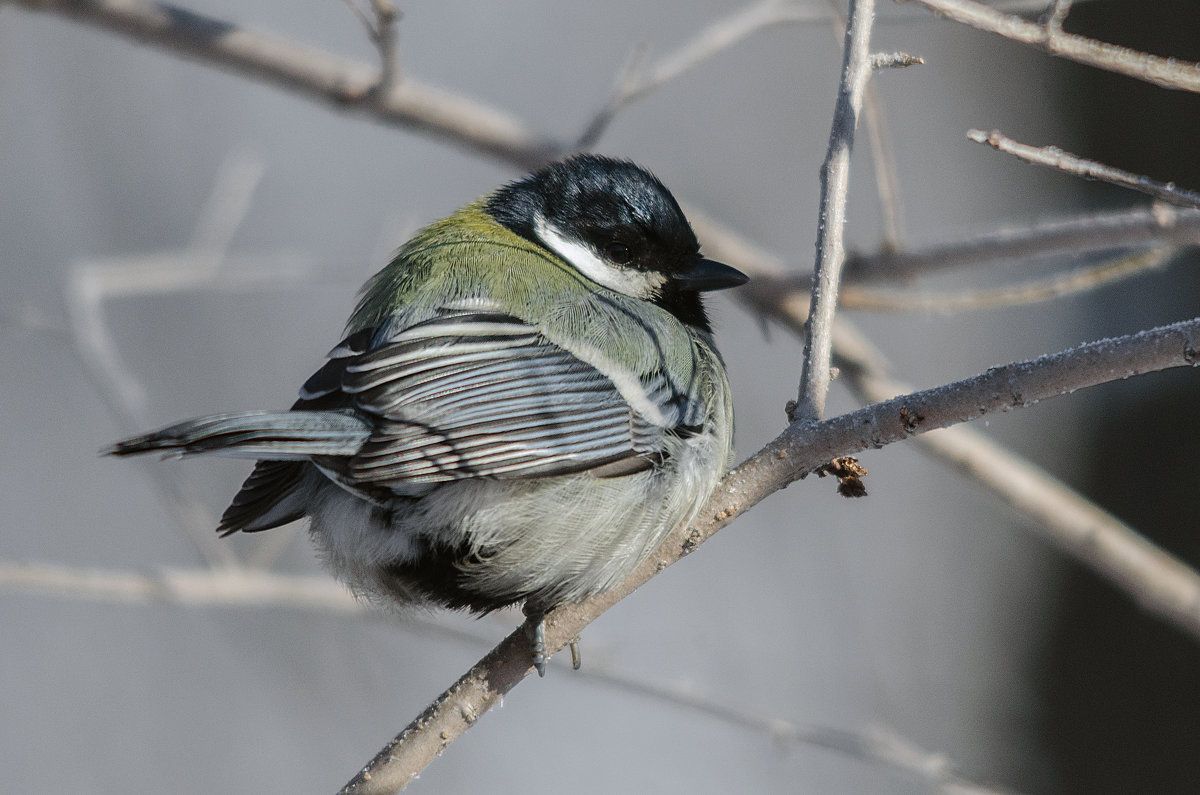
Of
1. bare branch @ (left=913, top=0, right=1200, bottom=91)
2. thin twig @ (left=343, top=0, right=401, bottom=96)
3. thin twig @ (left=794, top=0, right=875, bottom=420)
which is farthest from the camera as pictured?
thin twig @ (left=343, top=0, right=401, bottom=96)

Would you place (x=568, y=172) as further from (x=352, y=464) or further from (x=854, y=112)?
(x=352, y=464)

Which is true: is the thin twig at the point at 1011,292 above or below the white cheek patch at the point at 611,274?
above

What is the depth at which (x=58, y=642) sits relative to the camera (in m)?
5.45

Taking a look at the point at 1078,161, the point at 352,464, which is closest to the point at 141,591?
the point at 352,464

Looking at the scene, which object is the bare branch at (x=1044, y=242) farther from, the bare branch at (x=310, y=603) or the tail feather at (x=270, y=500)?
the tail feather at (x=270, y=500)

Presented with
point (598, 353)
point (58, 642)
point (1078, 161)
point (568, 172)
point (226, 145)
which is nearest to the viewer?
point (1078, 161)

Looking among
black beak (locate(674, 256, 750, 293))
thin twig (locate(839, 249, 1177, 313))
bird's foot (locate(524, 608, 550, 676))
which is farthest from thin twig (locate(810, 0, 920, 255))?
bird's foot (locate(524, 608, 550, 676))

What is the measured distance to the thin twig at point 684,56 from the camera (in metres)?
2.95

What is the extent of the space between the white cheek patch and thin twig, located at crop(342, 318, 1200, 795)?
2.57 feet

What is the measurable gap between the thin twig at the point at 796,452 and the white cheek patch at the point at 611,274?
78 cm

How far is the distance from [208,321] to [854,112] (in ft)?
15.1

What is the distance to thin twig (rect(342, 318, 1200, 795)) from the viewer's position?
1.52m

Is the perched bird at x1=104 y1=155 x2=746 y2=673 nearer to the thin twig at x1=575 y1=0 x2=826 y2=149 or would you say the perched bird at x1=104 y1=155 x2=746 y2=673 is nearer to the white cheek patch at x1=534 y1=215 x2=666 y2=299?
the white cheek patch at x1=534 y1=215 x2=666 y2=299

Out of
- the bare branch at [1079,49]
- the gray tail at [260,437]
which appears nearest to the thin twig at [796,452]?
the bare branch at [1079,49]
